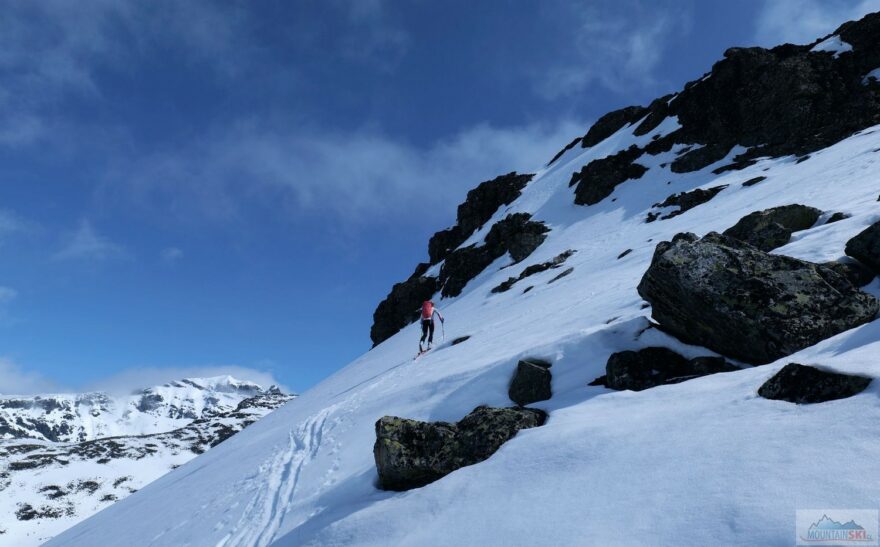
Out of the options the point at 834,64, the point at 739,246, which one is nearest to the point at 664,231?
the point at 739,246

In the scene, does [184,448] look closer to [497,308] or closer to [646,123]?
[497,308]

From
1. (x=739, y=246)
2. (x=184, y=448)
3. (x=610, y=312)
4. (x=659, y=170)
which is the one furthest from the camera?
(x=184, y=448)

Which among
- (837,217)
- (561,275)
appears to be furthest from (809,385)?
(561,275)

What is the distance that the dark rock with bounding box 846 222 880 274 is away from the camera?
9828 mm

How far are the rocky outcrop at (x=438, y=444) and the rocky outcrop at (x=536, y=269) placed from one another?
28214 millimetres

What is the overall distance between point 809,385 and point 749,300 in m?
3.36

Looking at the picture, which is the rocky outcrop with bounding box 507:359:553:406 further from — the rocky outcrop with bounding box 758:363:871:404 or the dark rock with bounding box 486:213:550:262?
the dark rock with bounding box 486:213:550:262

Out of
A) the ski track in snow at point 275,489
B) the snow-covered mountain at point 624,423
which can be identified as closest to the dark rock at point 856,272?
Answer: the snow-covered mountain at point 624,423

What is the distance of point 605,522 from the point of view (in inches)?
195

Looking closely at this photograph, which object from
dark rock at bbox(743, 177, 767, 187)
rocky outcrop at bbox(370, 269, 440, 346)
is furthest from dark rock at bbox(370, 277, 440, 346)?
dark rock at bbox(743, 177, 767, 187)

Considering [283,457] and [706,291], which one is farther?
[283,457]

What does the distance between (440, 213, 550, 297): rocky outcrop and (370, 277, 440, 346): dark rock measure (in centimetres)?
479

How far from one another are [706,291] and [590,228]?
3697 centimetres

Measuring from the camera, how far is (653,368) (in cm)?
921
